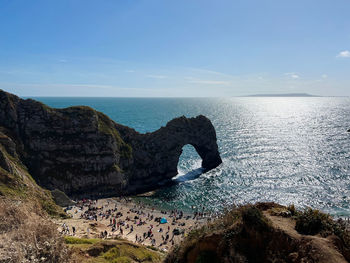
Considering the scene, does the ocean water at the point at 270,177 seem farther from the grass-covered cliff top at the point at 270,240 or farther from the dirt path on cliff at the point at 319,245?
the dirt path on cliff at the point at 319,245

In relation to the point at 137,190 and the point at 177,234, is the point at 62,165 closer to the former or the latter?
the point at 137,190

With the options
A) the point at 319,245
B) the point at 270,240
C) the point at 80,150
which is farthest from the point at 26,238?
the point at 80,150

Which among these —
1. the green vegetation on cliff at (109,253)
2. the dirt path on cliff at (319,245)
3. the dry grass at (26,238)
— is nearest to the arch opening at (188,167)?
the green vegetation on cliff at (109,253)

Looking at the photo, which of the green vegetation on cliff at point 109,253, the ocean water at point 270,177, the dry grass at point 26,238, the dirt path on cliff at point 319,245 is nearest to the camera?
the dirt path on cliff at point 319,245

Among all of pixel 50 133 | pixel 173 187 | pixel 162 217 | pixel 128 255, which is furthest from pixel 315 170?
pixel 50 133

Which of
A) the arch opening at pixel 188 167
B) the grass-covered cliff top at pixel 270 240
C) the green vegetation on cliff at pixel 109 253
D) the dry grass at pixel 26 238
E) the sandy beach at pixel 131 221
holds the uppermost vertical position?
the grass-covered cliff top at pixel 270 240

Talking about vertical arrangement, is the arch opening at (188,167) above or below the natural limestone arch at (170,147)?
below

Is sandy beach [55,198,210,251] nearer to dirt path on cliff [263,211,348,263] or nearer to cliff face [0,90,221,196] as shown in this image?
cliff face [0,90,221,196]
